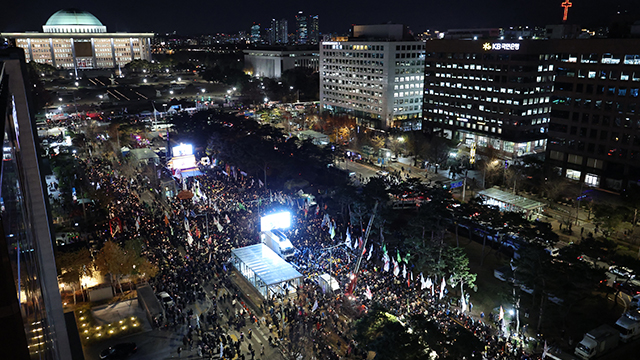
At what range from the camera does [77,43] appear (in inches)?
5645

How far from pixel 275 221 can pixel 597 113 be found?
124ft

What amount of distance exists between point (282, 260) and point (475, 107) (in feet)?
160

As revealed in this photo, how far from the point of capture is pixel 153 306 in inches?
979

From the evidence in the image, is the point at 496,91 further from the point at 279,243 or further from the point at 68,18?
the point at 68,18

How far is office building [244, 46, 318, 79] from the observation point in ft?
429

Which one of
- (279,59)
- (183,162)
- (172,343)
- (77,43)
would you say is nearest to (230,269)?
(172,343)

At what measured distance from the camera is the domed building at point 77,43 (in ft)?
458

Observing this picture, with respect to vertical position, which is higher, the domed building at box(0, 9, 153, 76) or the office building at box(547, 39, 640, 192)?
the domed building at box(0, 9, 153, 76)

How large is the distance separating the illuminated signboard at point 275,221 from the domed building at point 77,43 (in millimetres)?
124619

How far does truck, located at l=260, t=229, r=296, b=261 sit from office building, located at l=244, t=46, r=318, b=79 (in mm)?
101739

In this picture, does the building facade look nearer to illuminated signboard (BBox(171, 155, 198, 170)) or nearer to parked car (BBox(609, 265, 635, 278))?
parked car (BBox(609, 265, 635, 278))

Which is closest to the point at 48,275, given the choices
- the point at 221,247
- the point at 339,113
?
the point at 221,247

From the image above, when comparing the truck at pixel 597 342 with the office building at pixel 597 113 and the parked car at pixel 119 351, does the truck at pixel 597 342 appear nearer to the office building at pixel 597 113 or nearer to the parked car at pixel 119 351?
the parked car at pixel 119 351

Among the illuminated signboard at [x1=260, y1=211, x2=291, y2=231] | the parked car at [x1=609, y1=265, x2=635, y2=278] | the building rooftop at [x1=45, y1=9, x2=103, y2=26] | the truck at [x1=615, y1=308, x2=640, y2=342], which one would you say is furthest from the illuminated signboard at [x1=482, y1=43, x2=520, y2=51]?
the building rooftop at [x1=45, y1=9, x2=103, y2=26]
